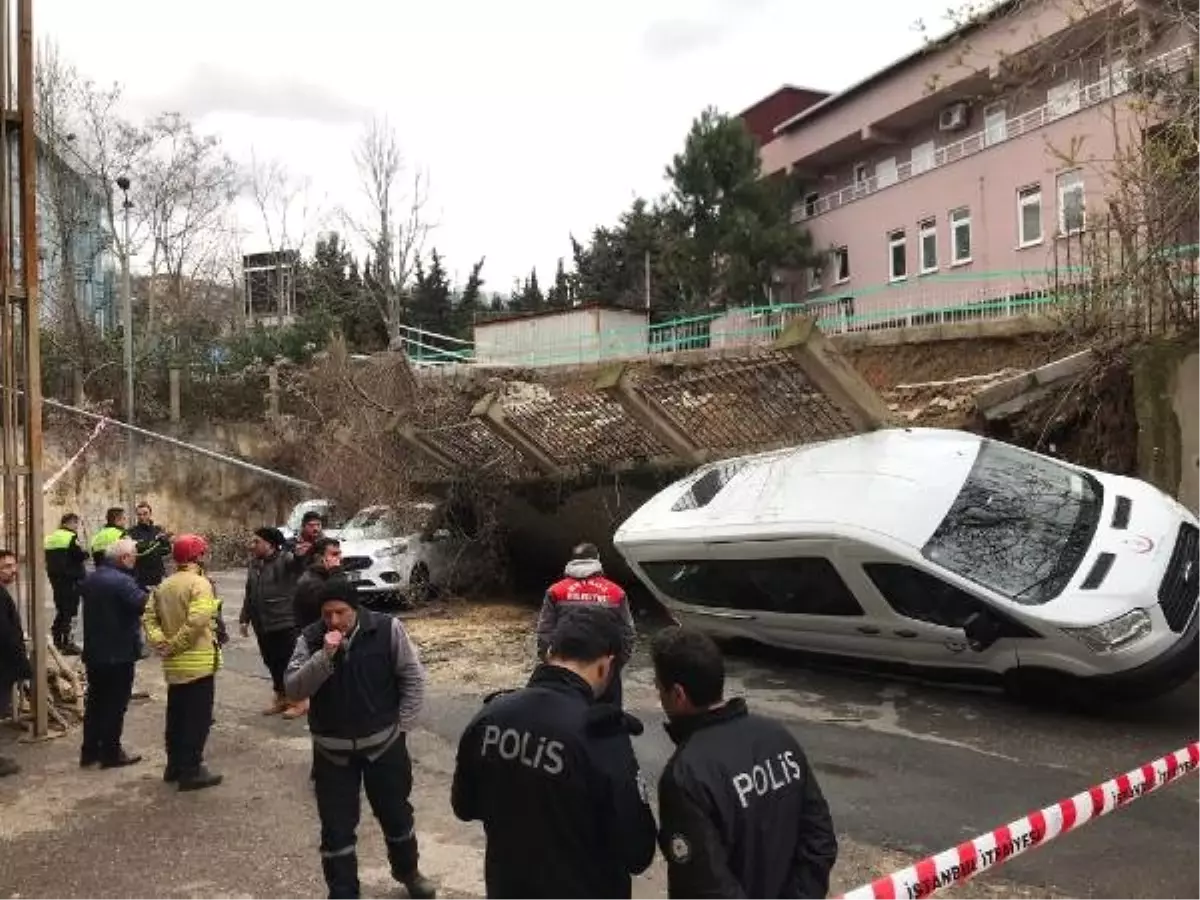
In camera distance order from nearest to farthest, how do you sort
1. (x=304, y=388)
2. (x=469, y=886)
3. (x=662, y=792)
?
(x=662, y=792), (x=469, y=886), (x=304, y=388)

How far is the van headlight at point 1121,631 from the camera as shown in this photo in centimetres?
→ 661

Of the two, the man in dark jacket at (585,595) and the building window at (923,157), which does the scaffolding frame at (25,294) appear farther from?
the building window at (923,157)

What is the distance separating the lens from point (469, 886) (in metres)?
4.75

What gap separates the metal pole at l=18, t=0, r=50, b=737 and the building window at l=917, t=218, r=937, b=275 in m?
25.3

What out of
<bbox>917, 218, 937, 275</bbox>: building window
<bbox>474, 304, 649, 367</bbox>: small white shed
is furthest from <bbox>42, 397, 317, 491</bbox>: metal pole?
<bbox>917, 218, 937, 275</bbox>: building window

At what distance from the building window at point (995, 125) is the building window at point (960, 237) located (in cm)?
189

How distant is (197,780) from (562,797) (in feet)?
15.1

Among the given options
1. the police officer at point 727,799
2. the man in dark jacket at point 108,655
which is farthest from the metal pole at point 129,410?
the police officer at point 727,799

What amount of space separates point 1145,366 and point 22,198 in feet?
32.3

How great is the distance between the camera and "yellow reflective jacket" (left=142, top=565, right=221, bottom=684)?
6344mm

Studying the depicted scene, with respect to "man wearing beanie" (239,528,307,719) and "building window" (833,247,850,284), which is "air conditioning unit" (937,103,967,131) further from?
"man wearing beanie" (239,528,307,719)

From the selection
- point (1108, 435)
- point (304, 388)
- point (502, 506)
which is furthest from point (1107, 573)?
point (304, 388)

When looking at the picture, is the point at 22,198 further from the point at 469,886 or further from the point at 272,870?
the point at 469,886

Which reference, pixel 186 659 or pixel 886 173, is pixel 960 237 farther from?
pixel 186 659
